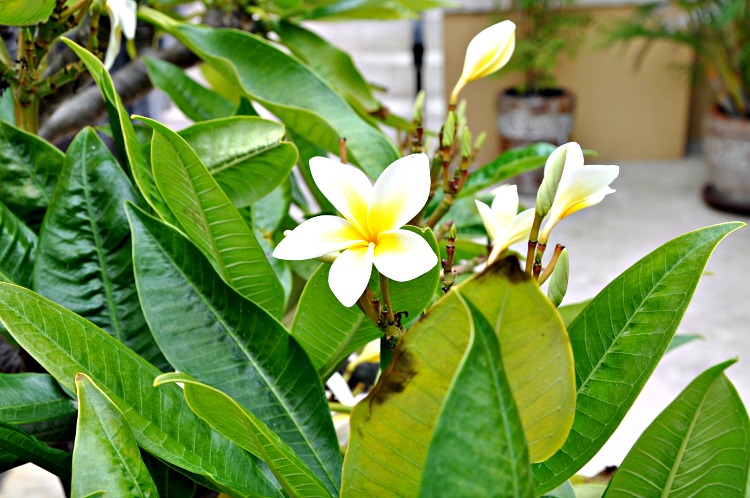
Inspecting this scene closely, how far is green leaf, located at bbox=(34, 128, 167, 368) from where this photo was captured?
1.36ft

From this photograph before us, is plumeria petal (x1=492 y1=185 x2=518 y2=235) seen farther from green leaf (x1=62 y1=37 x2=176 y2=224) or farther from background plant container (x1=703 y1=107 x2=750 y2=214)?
background plant container (x1=703 y1=107 x2=750 y2=214)

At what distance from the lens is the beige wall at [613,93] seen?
400 centimetres

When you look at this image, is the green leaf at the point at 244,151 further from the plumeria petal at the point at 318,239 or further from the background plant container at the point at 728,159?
Result: the background plant container at the point at 728,159

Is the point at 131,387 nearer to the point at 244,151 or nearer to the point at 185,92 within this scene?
the point at 244,151

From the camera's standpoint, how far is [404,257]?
0.29 metres

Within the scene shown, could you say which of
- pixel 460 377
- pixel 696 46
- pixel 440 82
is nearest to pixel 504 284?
pixel 460 377

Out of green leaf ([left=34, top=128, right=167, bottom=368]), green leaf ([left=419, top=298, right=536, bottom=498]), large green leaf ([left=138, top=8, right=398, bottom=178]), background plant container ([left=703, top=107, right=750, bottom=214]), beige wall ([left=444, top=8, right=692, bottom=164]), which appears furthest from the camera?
beige wall ([left=444, top=8, right=692, bottom=164])

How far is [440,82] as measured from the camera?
320 cm

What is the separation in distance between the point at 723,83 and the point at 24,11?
3.53 m

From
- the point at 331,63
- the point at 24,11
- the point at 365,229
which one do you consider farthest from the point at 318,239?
the point at 331,63

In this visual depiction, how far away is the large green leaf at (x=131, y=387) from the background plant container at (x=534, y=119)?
3.39 m

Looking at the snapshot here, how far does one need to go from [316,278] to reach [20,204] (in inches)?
8.3

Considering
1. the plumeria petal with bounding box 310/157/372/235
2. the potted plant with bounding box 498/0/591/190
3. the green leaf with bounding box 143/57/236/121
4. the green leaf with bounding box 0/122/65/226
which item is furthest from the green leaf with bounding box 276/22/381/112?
the potted plant with bounding box 498/0/591/190

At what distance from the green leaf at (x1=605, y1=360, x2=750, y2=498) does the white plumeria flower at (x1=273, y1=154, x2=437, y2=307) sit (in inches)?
4.1
